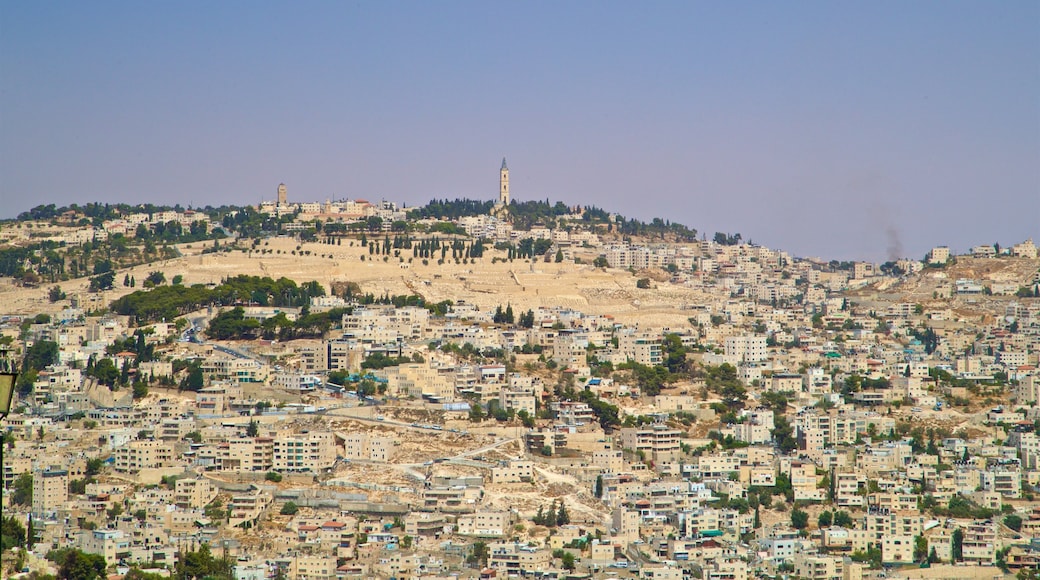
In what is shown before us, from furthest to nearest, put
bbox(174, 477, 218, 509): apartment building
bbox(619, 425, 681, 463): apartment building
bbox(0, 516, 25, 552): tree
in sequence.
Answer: bbox(619, 425, 681, 463): apartment building < bbox(174, 477, 218, 509): apartment building < bbox(0, 516, 25, 552): tree

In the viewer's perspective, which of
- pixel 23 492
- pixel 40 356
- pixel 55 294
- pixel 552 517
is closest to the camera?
pixel 552 517

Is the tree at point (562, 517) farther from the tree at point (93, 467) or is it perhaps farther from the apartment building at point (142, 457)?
the tree at point (93, 467)

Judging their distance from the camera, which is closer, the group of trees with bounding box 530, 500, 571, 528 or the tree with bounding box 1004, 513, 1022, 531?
the group of trees with bounding box 530, 500, 571, 528

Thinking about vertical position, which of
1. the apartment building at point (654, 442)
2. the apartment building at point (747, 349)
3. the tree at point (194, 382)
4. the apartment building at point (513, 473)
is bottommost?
the apartment building at point (513, 473)

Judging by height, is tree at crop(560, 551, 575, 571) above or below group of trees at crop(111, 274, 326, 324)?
below

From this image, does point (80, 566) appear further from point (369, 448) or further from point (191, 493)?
point (369, 448)

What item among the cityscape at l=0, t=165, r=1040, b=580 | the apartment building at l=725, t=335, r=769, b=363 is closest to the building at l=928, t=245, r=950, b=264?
the cityscape at l=0, t=165, r=1040, b=580

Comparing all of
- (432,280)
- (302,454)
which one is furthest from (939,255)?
(302,454)

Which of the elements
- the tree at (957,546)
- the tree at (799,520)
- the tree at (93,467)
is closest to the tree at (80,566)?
the tree at (93,467)

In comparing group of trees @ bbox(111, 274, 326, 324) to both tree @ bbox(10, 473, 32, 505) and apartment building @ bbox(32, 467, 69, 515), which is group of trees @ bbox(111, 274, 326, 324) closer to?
tree @ bbox(10, 473, 32, 505)

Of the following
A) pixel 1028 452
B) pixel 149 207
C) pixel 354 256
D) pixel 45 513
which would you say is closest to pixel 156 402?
pixel 45 513

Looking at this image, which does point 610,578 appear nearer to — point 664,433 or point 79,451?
point 664,433

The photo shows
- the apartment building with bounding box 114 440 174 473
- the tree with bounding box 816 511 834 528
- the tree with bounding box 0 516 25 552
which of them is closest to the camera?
the tree with bounding box 0 516 25 552
